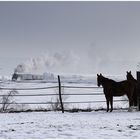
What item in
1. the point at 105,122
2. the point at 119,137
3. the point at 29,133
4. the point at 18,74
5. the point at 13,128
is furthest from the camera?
the point at 18,74

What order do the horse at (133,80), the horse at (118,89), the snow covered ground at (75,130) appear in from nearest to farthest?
the snow covered ground at (75,130) < the horse at (118,89) < the horse at (133,80)

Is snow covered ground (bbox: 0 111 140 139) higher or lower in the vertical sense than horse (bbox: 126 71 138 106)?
lower

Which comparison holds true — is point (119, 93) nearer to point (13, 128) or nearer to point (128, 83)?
point (128, 83)

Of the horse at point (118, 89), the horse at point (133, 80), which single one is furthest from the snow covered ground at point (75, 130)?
the horse at point (133, 80)

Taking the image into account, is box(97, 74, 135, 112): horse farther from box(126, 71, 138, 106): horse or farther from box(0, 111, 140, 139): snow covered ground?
box(0, 111, 140, 139): snow covered ground

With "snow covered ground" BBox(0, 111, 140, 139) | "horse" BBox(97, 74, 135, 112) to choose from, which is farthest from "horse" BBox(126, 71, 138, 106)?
"snow covered ground" BBox(0, 111, 140, 139)

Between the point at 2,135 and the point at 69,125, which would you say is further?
the point at 69,125

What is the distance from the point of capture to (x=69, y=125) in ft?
32.8

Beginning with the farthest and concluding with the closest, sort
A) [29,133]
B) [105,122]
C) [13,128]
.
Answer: [105,122], [13,128], [29,133]

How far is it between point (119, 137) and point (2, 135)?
2672mm

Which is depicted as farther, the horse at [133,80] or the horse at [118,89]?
the horse at [133,80]

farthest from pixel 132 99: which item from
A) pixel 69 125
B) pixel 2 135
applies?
pixel 2 135

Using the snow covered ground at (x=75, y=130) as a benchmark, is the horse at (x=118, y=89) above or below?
above

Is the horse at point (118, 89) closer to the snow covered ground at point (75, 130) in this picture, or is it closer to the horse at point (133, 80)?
the horse at point (133, 80)
